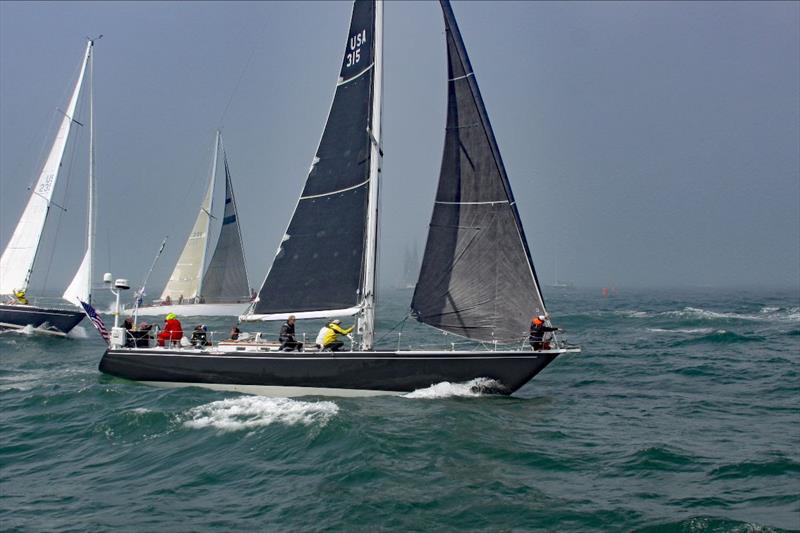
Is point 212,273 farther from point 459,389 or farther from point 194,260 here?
point 459,389

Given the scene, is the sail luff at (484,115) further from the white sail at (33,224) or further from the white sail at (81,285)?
the white sail at (33,224)

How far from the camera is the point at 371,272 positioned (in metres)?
18.3

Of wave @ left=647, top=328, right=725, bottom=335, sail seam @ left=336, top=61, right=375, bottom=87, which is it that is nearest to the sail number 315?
sail seam @ left=336, top=61, right=375, bottom=87

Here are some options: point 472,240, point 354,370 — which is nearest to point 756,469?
point 472,240

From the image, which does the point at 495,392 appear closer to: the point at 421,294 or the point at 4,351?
the point at 421,294

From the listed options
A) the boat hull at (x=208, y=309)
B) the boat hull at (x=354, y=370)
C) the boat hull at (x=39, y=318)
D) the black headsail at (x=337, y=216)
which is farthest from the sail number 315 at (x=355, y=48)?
the boat hull at (x=208, y=309)

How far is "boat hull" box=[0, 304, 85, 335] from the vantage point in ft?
116

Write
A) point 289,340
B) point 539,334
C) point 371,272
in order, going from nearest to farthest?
point 539,334
point 289,340
point 371,272

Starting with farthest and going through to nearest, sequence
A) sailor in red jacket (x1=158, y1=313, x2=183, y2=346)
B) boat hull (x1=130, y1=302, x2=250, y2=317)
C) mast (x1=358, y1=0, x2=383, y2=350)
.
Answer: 1. boat hull (x1=130, y1=302, x2=250, y2=317)
2. sailor in red jacket (x1=158, y1=313, x2=183, y2=346)
3. mast (x1=358, y1=0, x2=383, y2=350)

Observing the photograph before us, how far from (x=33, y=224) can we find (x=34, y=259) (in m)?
2.17

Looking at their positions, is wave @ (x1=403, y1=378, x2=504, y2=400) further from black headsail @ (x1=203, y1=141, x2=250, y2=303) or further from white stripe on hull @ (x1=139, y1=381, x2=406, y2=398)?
black headsail @ (x1=203, y1=141, x2=250, y2=303)

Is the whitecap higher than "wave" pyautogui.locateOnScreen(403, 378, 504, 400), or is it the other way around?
"wave" pyautogui.locateOnScreen(403, 378, 504, 400)

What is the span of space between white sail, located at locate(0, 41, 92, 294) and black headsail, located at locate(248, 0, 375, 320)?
84.0ft

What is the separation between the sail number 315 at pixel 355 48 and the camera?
19.6 m
